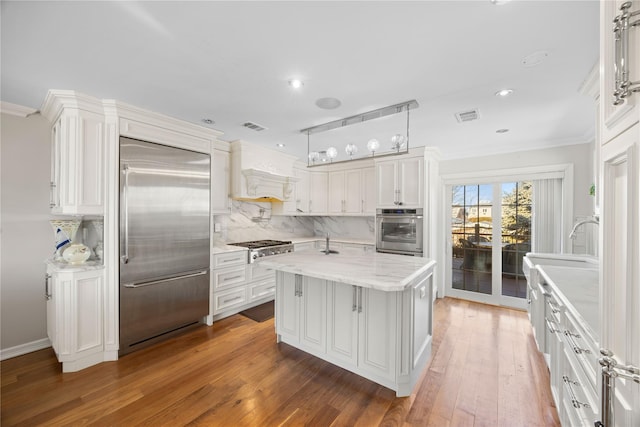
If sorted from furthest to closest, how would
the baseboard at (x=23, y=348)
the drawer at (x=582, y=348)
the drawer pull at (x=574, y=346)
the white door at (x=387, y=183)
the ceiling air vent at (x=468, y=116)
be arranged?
the white door at (x=387, y=183)
the ceiling air vent at (x=468, y=116)
the baseboard at (x=23, y=348)
the drawer pull at (x=574, y=346)
the drawer at (x=582, y=348)

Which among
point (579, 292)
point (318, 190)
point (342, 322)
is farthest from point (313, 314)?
point (318, 190)

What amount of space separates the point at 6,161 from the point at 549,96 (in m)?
5.25

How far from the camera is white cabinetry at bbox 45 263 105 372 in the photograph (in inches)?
90.5

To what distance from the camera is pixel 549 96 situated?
2373mm

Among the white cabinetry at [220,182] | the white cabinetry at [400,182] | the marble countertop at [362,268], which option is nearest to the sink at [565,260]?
the white cabinetry at [400,182]

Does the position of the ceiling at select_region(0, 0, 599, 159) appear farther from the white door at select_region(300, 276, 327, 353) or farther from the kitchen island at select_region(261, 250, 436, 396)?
the white door at select_region(300, 276, 327, 353)

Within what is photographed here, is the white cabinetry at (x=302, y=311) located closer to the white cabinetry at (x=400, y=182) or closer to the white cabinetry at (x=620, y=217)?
the white cabinetry at (x=620, y=217)

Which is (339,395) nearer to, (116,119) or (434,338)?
(434,338)

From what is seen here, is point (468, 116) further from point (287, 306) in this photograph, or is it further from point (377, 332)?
point (287, 306)

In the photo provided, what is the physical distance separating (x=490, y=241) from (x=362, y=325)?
323 centimetres

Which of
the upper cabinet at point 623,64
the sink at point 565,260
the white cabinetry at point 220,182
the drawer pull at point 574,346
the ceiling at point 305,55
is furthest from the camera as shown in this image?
the white cabinetry at point 220,182

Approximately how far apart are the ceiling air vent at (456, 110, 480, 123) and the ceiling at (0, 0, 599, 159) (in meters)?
0.05

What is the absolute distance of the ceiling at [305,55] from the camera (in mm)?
1434

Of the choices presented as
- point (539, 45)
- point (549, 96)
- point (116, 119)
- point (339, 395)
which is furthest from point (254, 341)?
point (549, 96)
